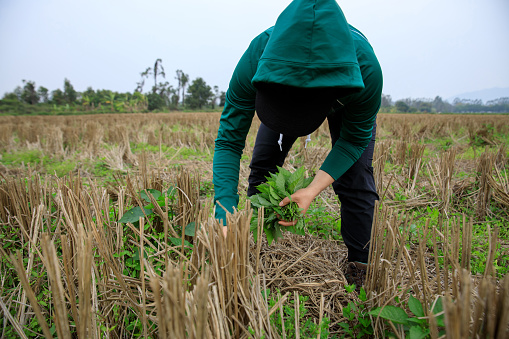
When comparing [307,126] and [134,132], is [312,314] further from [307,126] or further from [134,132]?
[134,132]

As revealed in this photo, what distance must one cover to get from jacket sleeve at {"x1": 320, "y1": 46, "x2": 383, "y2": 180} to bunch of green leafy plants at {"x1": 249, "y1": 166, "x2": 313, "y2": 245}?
21cm

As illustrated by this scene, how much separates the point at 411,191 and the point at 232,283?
8.84 ft

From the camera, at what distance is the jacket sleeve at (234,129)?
1287 mm

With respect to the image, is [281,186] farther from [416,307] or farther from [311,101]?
[416,307]

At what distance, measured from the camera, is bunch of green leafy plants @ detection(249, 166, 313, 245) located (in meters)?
1.26

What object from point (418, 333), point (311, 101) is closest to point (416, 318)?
point (418, 333)

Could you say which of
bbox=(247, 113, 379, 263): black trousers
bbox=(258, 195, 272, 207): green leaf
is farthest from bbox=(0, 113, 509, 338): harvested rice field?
bbox=(258, 195, 272, 207): green leaf

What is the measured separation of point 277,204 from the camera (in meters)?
1.27

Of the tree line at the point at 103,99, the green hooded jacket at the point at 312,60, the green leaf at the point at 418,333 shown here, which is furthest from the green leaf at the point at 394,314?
the tree line at the point at 103,99

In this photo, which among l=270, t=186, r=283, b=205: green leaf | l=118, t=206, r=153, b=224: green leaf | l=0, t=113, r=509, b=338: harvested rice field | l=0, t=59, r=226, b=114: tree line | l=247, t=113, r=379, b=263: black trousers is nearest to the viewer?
l=0, t=113, r=509, b=338: harvested rice field

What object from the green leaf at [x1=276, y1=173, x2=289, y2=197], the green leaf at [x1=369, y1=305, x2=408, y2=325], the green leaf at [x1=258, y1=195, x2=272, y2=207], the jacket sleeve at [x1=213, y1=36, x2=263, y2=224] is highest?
the jacket sleeve at [x1=213, y1=36, x2=263, y2=224]

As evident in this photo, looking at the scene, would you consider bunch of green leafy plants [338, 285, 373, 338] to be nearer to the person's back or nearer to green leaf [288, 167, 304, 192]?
the person's back

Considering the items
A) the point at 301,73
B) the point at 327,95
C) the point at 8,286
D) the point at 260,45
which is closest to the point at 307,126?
the point at 327,95

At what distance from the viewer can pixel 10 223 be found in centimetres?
173
